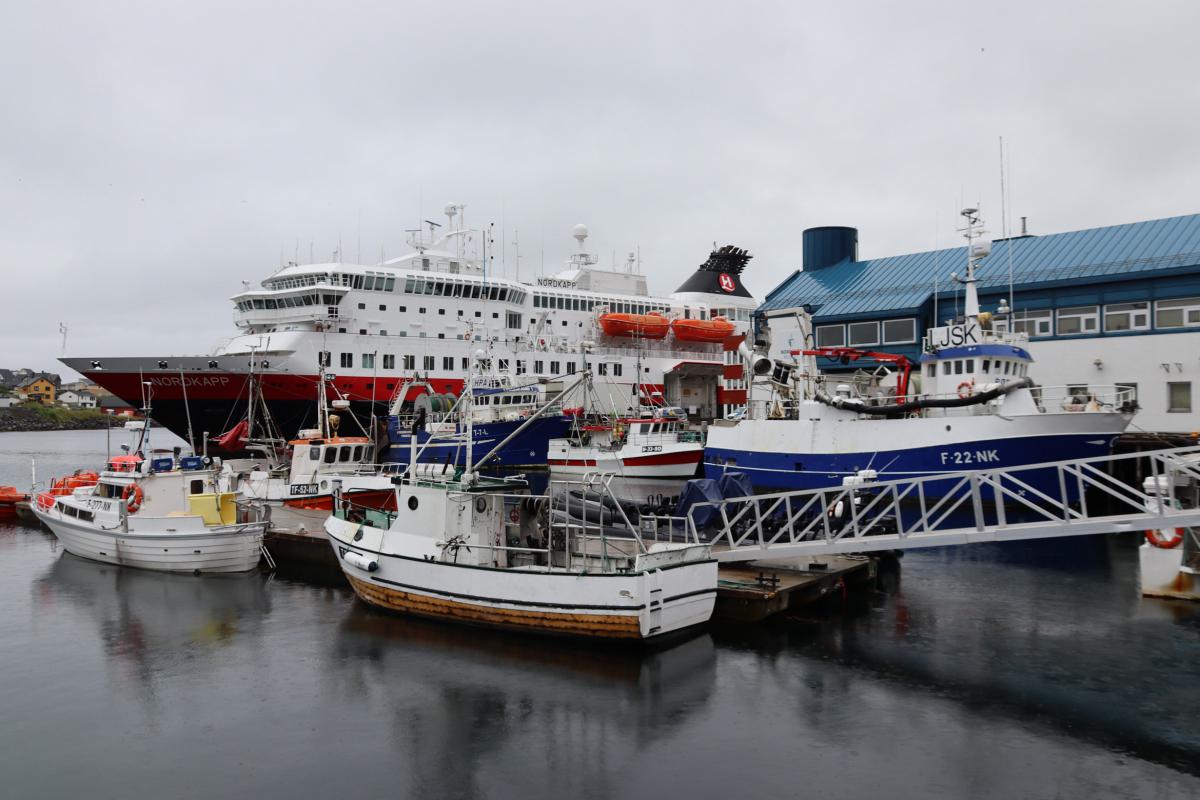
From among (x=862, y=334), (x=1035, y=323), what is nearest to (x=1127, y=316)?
(x=1035, y=323)

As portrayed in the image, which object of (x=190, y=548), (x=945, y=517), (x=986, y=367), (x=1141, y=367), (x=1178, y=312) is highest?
(x=1178, y=312)

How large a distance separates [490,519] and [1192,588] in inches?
599

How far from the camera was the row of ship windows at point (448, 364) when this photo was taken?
45.8 m

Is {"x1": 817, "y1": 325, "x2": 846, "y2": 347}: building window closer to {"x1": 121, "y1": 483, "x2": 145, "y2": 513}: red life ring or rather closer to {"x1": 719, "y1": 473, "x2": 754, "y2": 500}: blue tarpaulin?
{"x1": 719, "y1": 473, "x2": 754, "y2": 500}: blue tarpaulin

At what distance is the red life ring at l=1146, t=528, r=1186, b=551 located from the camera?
1748cm

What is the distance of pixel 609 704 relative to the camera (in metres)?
12.4

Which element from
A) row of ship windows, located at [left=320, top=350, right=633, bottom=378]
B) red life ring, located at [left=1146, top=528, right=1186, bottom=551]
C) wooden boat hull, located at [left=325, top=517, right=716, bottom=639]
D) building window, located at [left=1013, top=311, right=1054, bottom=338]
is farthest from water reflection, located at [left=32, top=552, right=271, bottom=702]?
building window, located at [left=1013, top=311, right=1054, bottom=338]

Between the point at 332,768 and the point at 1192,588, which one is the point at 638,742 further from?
the point at 1192,588

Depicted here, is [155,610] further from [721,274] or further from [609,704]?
[721,274]

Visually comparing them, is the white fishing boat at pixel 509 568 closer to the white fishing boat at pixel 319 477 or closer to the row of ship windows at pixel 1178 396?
the white fishing boat at pixel 319 477

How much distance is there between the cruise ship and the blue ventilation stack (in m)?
9.18

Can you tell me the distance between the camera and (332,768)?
10391mm

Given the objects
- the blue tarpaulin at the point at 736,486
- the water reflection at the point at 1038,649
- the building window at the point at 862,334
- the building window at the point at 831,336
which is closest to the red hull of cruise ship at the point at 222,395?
the blue tarpaulin at the point at 736,486

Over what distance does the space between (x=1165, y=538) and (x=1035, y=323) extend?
25965 millimetres
